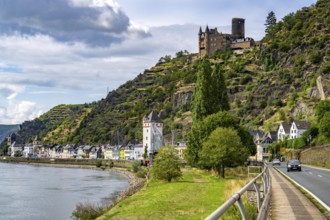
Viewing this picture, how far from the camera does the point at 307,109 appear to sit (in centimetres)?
12825

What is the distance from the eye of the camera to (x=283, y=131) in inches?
5044

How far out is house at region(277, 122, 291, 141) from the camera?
415 feet

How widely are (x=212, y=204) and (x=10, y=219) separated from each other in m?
19.4

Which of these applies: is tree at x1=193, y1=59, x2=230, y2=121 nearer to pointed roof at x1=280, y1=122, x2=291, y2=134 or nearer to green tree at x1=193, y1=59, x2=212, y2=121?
green tree at x1=193, y1=59, x2=212, y2=121

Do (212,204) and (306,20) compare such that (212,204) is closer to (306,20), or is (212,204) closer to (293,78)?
(293,78)

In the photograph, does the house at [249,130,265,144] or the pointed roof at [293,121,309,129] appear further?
the house at [249,130,265,144]

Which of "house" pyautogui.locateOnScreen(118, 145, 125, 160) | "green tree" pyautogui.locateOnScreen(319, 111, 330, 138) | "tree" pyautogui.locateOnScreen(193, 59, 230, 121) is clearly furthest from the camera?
"house" pyautogui.locateOnScreen(118, 145, 125, 160)

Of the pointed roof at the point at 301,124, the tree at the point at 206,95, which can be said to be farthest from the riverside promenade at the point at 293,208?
the pointed roof at the point at 301,124

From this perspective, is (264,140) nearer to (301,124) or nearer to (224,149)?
(301,124)

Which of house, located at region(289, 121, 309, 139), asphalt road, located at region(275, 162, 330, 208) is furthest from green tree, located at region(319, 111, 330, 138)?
asphalt road, located at region(275, 162, 330, 208)

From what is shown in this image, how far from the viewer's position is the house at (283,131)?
126 meters

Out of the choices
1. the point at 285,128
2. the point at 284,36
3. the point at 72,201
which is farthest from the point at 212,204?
the point at 284,36

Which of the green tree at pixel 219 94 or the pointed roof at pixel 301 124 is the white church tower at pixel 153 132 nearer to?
the pointed roof at pixel 301 124

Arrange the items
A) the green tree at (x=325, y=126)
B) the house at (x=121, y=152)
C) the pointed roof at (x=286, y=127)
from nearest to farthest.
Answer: the green tree at (x=325, y=126) → the pointed roof at (x=286, y=127) → the house at (x=121, y=152)
